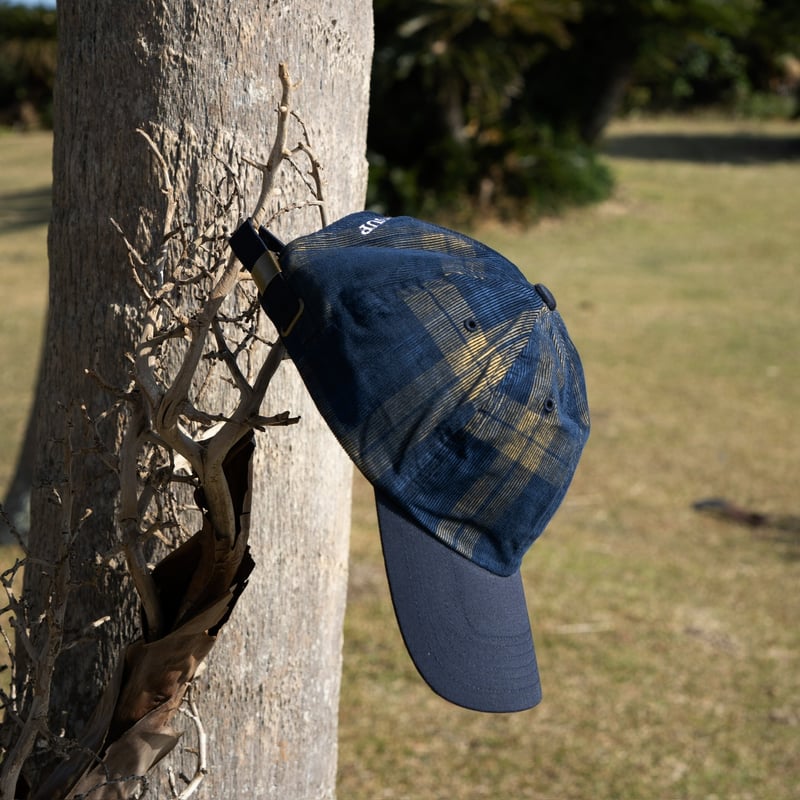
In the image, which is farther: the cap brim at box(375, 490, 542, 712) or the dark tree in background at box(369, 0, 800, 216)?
the dark tree in background at box(369, 0, 800, 216)

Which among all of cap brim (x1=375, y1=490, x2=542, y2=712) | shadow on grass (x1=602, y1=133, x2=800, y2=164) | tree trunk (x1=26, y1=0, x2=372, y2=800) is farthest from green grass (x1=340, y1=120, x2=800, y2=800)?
shadow on grass (x1=602, y1=133, x2=800, y2=164)

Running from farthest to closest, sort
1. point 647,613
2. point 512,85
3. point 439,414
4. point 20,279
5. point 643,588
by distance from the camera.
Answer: point 512,85 → point 20,279 → point 643,588 → point 647,613 → point 439,414

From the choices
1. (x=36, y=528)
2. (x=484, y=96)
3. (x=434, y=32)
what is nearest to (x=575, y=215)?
(x=484, y=96)

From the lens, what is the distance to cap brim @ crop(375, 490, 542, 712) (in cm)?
134

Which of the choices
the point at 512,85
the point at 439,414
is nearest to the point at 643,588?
the point at 439,414

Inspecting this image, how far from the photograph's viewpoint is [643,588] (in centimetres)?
486

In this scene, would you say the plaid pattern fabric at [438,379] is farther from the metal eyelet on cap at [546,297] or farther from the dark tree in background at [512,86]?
the dark tree in background at [512,86]

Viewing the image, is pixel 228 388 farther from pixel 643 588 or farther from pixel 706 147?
pixel 706 147

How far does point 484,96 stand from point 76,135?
451 inches

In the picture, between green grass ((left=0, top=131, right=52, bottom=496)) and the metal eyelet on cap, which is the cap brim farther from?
green grass ((left=0, top=131, right=52, bottom=496))

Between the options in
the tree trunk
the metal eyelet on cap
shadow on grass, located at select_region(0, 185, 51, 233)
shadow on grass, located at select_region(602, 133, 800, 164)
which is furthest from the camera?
shadow on grass, located at select_region(602, 133, 800, 164)

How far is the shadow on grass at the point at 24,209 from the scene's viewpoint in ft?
47.2

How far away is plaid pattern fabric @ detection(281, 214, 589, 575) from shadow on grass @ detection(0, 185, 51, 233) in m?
12.8

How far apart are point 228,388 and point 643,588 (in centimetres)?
350
